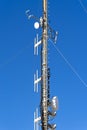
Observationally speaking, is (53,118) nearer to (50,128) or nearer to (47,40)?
(50,128)

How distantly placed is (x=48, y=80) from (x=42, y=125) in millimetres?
3332

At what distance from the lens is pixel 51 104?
4350 cm

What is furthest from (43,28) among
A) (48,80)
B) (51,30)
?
(48,80)

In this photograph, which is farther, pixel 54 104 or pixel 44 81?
pixel 44 81

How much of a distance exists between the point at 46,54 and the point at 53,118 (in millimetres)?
4641

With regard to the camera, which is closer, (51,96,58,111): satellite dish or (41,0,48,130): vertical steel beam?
(41,0,48,130): vertical steel beam

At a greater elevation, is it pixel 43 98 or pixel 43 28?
pixel 43 28

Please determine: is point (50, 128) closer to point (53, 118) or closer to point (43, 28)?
point (53, 118)

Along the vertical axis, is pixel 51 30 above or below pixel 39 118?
above

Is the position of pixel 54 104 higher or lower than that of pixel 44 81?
lower

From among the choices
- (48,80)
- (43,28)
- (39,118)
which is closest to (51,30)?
(43,28)

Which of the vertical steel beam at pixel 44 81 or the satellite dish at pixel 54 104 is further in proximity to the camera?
the satellite dish at pixel 54 104

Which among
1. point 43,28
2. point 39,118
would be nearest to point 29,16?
point 43,28

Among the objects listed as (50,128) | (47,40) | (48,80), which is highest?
(47,40)
